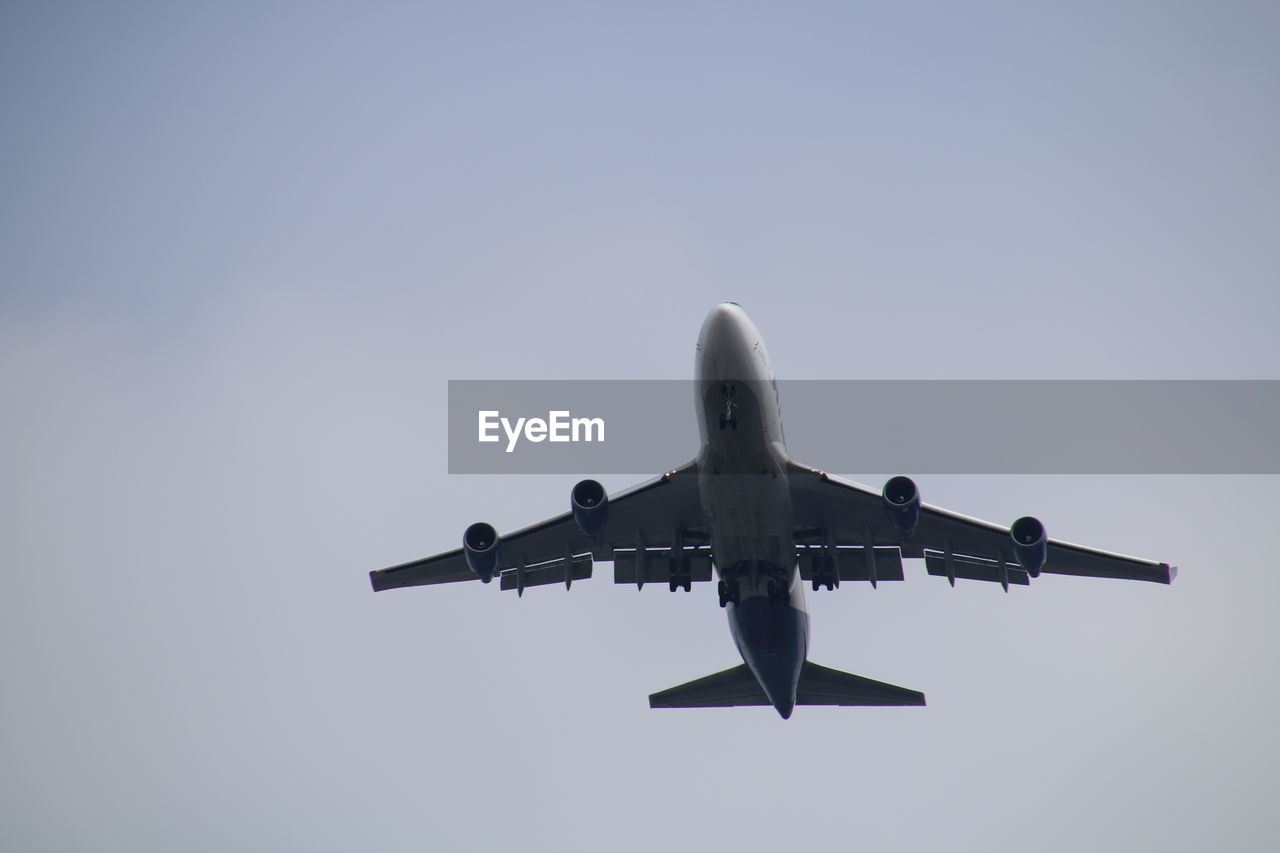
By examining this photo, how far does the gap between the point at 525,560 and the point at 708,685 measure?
227 inches

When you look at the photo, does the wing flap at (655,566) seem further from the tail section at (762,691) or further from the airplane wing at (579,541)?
the tail section at (762,691)

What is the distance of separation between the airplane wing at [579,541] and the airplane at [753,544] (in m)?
0.04

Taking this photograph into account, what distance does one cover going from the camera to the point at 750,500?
82.4ft

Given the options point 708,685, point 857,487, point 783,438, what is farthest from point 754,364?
point 708,685

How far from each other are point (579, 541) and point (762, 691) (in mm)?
6130

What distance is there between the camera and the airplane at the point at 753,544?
81.2 feet

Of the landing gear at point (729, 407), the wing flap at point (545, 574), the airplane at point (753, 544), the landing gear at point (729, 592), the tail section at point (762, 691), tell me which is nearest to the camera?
the landing gear at point (729, 407)

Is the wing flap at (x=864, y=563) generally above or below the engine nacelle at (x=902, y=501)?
below

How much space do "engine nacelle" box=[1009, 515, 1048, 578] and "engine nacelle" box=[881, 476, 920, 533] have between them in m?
2.39

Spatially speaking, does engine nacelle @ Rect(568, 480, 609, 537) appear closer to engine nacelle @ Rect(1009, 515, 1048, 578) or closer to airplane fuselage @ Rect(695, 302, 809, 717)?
airplane fuselage @ Rect(695, 302, 809, 717)

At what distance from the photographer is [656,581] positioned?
30516 millimetres

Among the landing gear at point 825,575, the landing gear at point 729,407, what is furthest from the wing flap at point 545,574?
the landing gear at point 729,407

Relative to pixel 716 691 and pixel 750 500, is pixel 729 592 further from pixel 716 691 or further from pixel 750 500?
pixel 716 691

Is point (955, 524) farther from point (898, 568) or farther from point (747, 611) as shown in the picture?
point (747, 611)
